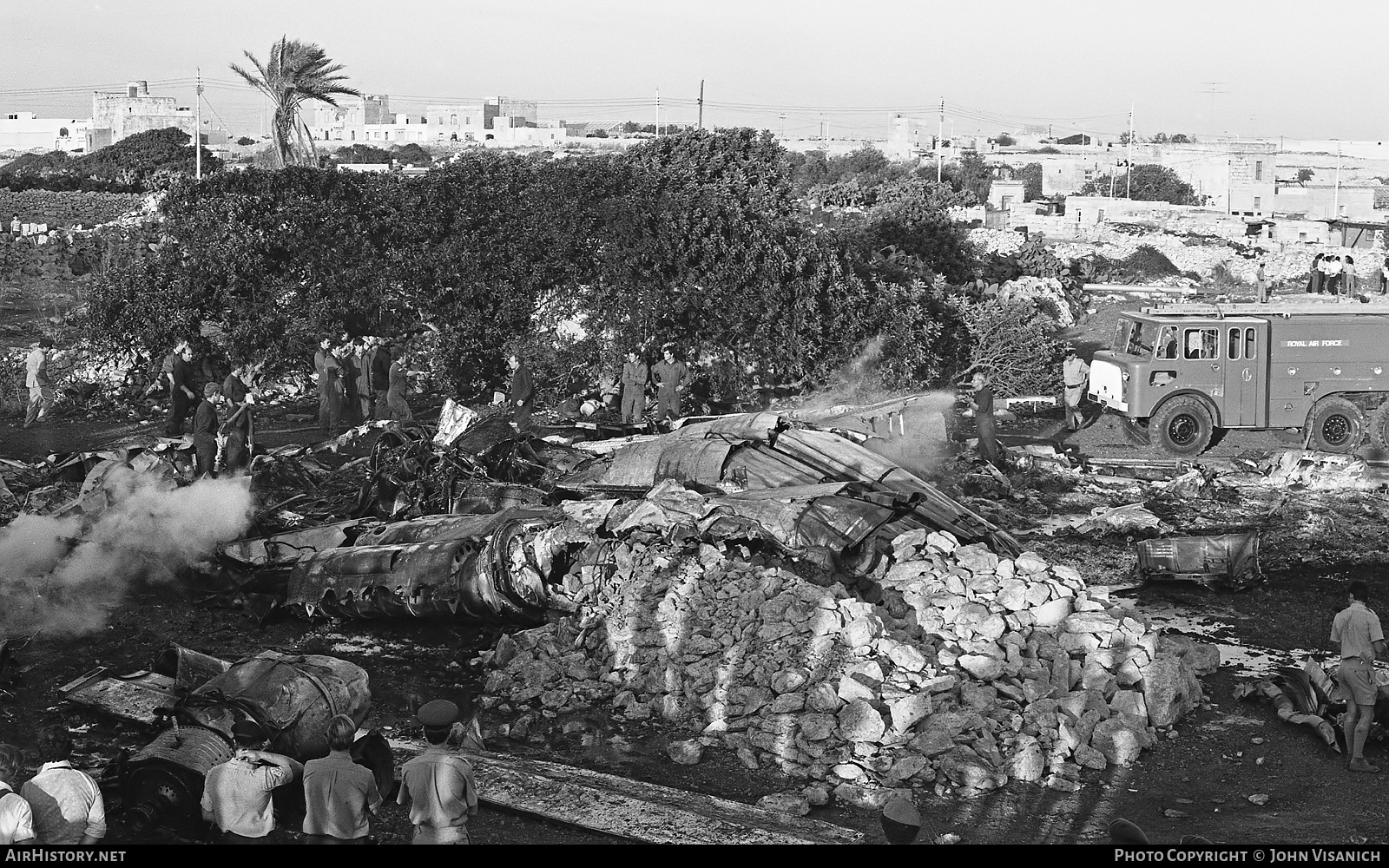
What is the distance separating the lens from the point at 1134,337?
1603cm

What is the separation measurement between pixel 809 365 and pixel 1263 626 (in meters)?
9.79

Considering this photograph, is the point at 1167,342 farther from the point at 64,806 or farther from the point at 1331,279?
the point at 64,806

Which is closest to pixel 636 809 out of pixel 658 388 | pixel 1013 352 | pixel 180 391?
pixel 658 388

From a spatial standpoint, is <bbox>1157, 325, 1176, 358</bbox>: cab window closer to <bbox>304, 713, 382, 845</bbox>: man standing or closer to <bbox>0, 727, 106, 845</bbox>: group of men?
Answer: <bbox>304, 713, 382, 845</bbox>: man standing

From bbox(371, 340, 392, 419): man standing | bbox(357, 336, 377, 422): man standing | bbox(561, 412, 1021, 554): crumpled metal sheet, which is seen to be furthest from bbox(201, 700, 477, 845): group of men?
bbox(371, 340, 392, 419): man standing

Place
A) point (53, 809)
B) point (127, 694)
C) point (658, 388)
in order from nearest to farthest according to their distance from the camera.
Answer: point (53, 809)
point (127, 694)
point (658, 388)

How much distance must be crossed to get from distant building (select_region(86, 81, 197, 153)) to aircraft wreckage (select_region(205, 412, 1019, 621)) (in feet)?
247

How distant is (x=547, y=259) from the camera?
18688 millimetres

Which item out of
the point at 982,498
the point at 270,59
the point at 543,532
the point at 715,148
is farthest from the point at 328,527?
the point at 270,59

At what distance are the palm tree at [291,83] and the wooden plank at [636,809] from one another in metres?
22.3

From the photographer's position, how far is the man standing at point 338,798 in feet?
17.9

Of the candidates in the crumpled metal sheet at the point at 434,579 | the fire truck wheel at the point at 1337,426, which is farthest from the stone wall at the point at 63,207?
the fire truck wheel at the point at 1337,426

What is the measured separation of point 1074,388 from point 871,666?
998 cm

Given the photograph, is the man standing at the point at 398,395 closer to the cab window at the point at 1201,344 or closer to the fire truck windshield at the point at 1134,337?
the fire truck windshield at the point at 1134,337
